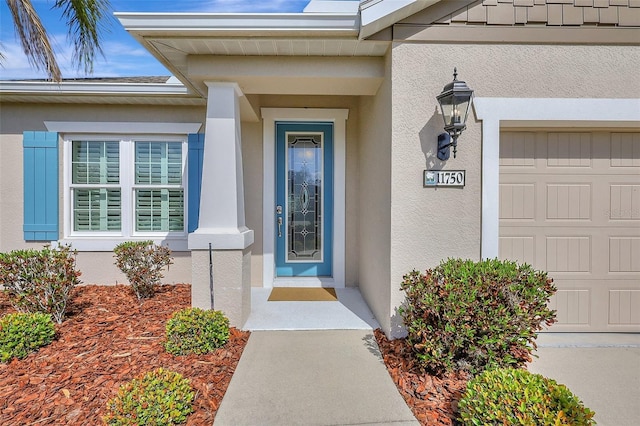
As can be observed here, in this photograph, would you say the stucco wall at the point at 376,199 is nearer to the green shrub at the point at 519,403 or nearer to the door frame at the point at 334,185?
the door frame at the point at 334,185

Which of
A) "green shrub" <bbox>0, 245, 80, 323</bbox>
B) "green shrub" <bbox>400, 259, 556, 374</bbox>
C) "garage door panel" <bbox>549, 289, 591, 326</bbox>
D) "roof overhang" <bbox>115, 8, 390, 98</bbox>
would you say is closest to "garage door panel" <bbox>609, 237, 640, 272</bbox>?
"garage door panel" <bbox>549, 289, 591, 326</bbox>

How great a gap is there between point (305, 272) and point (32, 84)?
5.12 metres

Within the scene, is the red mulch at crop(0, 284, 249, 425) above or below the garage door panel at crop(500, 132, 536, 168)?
below

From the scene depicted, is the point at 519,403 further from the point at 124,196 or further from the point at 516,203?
the point at 124,196

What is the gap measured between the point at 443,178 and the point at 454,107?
71 cm

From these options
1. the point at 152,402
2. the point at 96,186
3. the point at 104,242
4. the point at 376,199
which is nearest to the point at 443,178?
the point at 376,199

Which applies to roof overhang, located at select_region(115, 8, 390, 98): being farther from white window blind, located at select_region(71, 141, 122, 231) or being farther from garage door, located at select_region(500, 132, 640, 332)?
white window blind, located at select_region(71, 141, 122, 231)

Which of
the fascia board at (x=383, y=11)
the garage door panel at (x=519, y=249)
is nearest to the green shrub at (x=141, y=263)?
the fascia board at (x=383, y=11)

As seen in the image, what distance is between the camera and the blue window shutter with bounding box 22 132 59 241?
4996 mm

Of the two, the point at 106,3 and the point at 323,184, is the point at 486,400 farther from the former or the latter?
the point at 106,3

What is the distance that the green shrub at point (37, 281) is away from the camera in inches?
142

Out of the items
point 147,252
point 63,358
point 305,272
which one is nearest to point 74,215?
point 147,252

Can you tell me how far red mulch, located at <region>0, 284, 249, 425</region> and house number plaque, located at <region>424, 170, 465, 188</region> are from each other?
262 cm

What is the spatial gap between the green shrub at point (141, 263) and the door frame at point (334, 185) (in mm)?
1539
